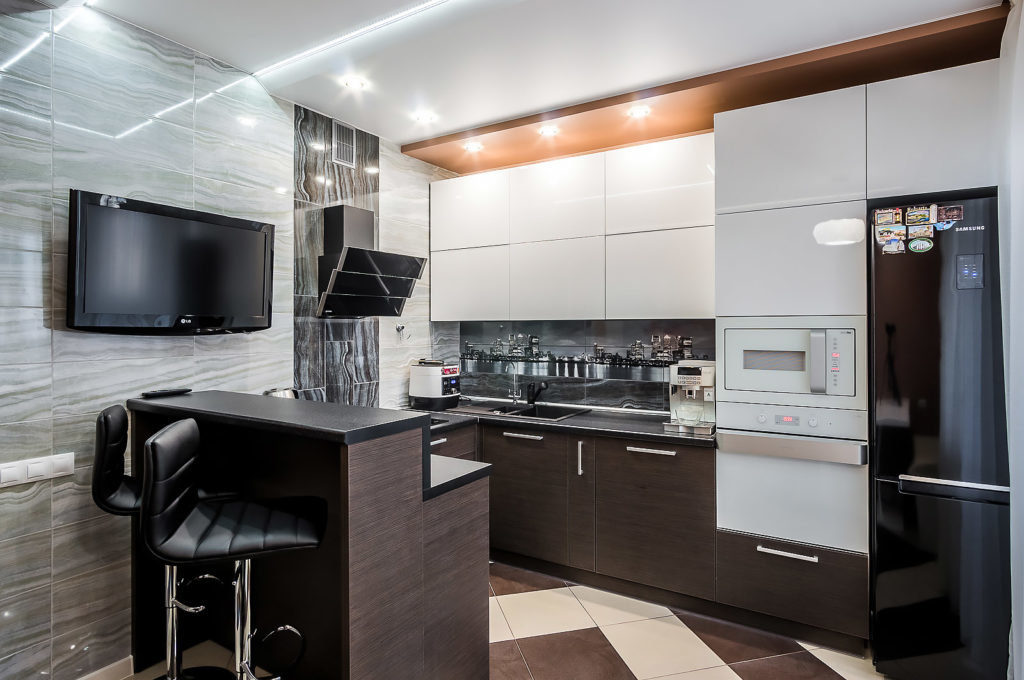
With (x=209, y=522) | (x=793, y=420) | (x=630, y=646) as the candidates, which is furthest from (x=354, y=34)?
(x=630, y=646)

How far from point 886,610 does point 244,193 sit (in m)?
Result: 3.28

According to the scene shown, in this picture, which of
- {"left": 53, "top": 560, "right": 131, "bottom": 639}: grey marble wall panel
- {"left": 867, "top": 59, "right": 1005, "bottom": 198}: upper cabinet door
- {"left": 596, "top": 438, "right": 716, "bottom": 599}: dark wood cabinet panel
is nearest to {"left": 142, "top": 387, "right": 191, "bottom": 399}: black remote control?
{"left": 53, "top": 560, "right": 131, "bottom": 639}: grey marble wall panel

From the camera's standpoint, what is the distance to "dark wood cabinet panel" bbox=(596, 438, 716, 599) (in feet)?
8.36

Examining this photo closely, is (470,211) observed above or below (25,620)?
above

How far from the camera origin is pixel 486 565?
1.93 m

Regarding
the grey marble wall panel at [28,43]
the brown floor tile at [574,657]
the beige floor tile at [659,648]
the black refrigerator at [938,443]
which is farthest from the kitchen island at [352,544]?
the black refrigerator at [938,443]

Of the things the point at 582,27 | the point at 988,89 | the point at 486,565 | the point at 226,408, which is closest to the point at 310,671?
the point at 486,565

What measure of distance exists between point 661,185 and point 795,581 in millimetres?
2004

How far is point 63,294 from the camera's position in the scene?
6.45ft

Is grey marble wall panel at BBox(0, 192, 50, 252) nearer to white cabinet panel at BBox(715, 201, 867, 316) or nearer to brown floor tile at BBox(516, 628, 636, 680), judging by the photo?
brown floor tile at BBox(516, 628, 636, 680)

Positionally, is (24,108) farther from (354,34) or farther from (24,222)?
(354,34)

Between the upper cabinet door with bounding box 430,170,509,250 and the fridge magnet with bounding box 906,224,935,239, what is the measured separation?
2077 millimetres

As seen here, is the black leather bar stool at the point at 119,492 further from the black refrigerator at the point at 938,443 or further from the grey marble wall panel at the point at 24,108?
the black refrigerator at the point at 938,443

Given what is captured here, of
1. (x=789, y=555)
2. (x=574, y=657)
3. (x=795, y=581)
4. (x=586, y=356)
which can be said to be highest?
(x=586, y=356)
